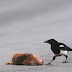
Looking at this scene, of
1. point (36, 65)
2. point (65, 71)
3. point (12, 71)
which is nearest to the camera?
point (65, 71)

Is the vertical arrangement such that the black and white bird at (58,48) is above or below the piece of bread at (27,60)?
above

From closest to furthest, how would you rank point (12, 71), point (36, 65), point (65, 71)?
point (65, 71), point (12, 71), point (36, 65)

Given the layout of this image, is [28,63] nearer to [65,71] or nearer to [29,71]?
[29,71]

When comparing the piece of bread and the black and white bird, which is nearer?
the piece of bread

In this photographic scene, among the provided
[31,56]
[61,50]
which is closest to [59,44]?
[61,50]

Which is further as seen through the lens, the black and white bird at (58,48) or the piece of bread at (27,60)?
the black and white bird at (58,48)

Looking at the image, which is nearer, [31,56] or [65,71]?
[65,71]

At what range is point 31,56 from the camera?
1450 centimetres

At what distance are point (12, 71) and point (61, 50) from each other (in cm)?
384

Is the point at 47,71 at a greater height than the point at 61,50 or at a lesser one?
lesser

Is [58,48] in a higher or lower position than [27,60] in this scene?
higher

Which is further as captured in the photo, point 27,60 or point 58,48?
point 58,48

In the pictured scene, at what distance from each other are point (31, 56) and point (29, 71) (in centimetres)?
306

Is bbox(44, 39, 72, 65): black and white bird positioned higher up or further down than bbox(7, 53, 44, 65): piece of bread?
higher up
